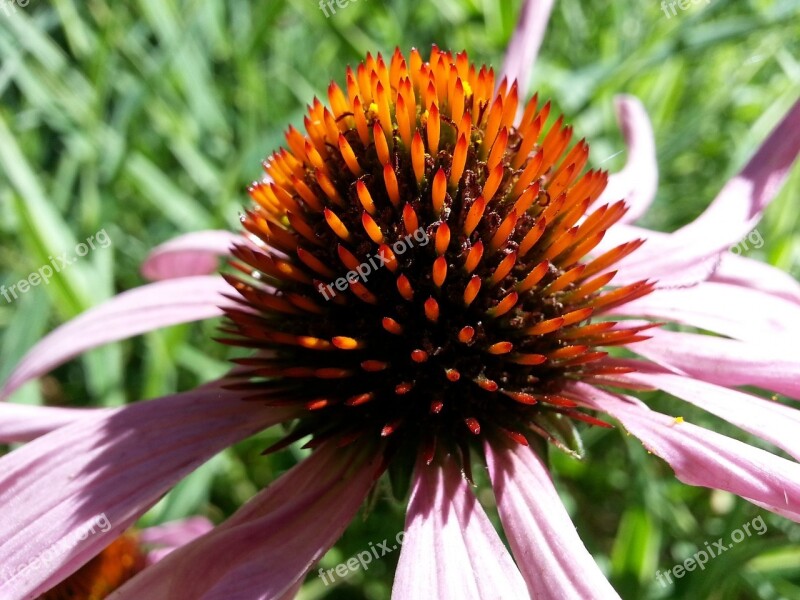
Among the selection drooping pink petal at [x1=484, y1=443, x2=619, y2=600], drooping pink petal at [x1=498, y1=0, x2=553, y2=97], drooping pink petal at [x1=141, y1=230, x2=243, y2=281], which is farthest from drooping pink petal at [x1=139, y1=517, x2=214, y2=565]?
drooping pink petal at [x1=498, y1=0, x2=553, y2=97]

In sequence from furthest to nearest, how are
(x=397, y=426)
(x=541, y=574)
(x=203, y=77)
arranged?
(x=203, y=77) < (x=397, y=426) < (x=541, y=574)

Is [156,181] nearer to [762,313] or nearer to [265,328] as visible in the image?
[265,328]

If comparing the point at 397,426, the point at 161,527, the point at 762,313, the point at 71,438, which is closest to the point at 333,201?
the point at 397,426
